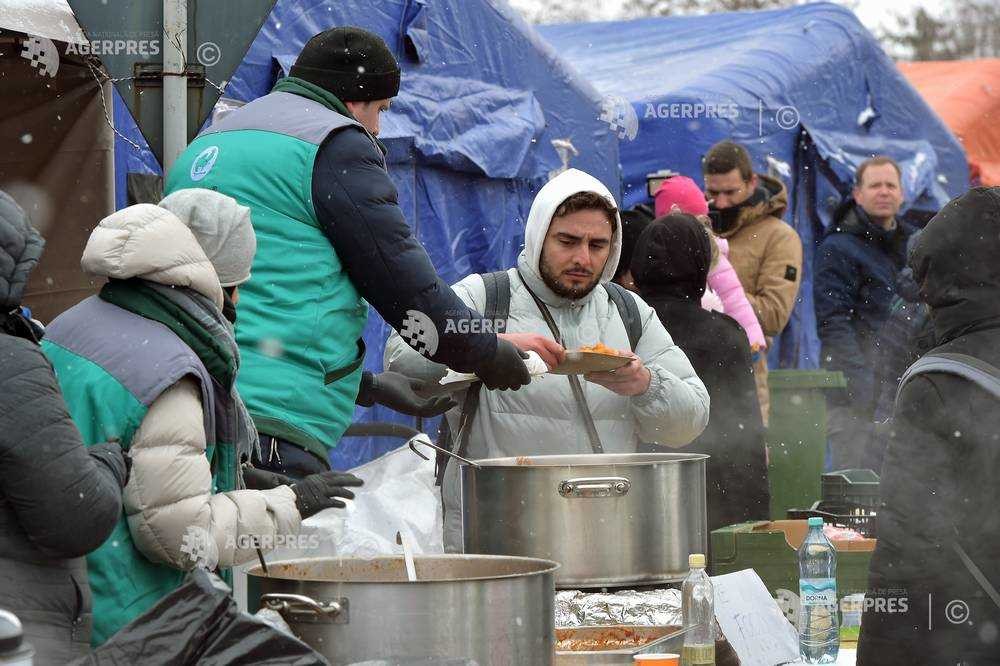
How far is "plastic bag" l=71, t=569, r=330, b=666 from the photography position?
2.14 meters

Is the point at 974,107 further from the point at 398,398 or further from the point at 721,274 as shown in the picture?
the point at 398,398

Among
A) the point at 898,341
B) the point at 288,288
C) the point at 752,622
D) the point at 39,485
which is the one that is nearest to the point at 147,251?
the point at 39,485

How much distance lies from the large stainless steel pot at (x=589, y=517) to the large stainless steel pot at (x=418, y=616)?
0.78m

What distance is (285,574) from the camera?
8.96 feet

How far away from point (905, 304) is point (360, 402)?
446 cm

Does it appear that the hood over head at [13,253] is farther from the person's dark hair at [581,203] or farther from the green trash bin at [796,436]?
the green trash bin at [796,436]

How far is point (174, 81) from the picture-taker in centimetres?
385

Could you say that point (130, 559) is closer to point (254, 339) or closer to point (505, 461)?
point (254, 339)

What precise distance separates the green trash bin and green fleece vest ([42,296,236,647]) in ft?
17.5

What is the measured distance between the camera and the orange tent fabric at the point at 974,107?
1457 cm

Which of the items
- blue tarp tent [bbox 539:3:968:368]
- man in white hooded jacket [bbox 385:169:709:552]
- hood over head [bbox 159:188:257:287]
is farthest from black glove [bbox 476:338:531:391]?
blue tarp tent [bbox 539:3:968:368]

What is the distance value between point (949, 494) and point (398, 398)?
146 centimetres

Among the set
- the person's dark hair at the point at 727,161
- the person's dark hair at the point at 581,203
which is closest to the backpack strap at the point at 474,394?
the person's dark hair at the point at 581,203

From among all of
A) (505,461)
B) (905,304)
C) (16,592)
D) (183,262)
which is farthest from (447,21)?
(16,592)
